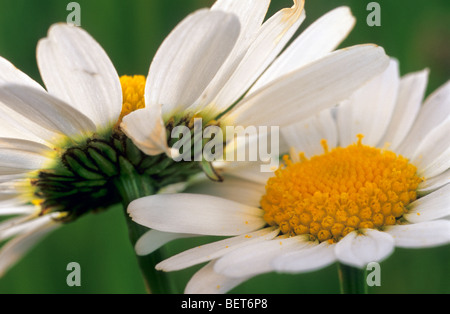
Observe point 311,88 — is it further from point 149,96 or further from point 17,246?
point 17,246

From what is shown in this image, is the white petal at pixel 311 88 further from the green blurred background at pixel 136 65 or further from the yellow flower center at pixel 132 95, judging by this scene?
the green blurred background at pixel 136 65

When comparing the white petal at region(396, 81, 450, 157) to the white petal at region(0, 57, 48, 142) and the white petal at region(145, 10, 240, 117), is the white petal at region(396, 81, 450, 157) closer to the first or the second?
the white petal at region(145, 10, 240, 117)

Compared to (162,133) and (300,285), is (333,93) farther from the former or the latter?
(300,285)

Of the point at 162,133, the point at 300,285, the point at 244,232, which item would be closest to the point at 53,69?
the point at 162,133

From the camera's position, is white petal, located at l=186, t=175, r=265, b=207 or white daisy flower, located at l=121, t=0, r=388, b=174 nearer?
white daisy flower, located at l=121, t=0, r=388, b=174

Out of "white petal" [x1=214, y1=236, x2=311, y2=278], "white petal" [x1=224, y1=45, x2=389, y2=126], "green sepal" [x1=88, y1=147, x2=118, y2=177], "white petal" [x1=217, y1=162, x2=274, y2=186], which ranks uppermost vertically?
"white petal" [x1=224, y1=45, x2=389, y2=126]

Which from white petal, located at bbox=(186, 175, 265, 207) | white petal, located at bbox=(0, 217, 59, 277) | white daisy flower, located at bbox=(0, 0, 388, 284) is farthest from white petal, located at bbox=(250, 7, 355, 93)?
white petal, located at bbox=(0, 217, 59, 277)
